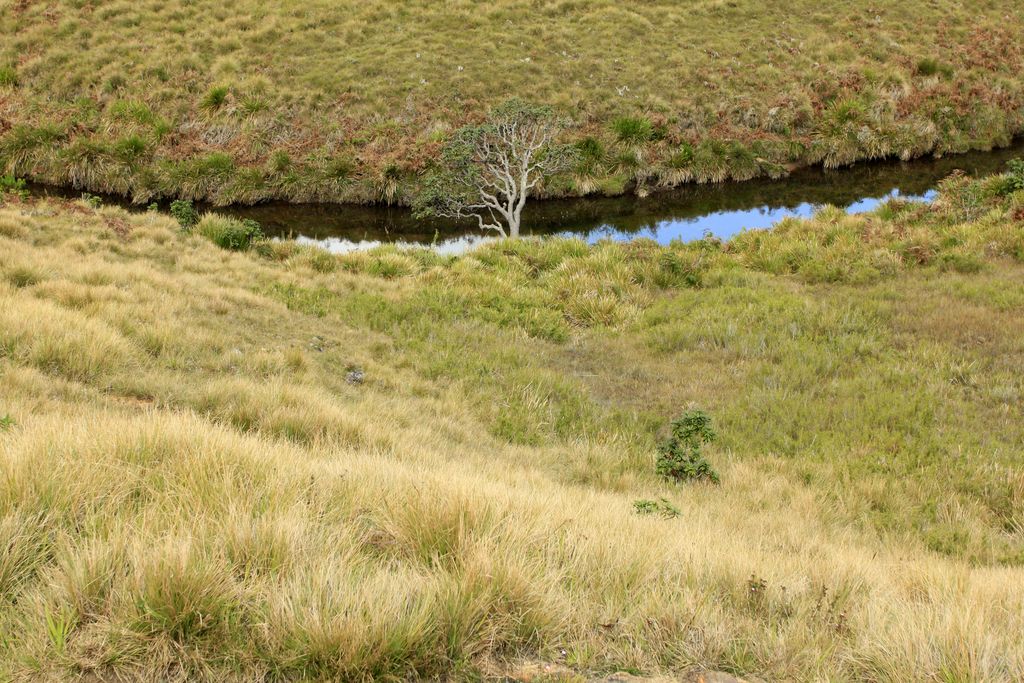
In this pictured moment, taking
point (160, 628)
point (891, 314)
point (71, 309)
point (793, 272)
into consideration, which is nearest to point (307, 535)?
point (160, 628)

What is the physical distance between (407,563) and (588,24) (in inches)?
1250

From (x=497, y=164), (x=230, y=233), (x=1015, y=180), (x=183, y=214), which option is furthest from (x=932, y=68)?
(x=183, y=214)

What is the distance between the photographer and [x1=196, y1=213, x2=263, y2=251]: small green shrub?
50.9 feet

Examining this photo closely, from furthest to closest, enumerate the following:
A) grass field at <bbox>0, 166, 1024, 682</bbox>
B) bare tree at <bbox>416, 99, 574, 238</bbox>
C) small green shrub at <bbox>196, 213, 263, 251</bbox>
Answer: bare tree at <bbox>416, 99, 574, 238</bbox> < small green shrub at <bbox>196, 213, 263, 251</bbox> < grass field at <bbox>0, 166, 1024, 682</bbox>

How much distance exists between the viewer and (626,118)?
81.2ft

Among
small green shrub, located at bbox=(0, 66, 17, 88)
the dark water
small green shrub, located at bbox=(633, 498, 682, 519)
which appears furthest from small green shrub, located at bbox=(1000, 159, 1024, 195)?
small green shrub, located at bbox=(0, 66, 17, 88)

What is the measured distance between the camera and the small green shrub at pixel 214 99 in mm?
25344

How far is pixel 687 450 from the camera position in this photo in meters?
7.09

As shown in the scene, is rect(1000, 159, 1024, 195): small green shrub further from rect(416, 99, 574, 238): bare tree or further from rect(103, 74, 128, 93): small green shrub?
rect(103, 74, 128, 93): small green shrub

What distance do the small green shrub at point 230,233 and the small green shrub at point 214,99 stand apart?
447 inches

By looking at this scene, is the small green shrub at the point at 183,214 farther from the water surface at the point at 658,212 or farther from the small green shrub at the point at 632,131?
the small green shrub at the point at 632,131

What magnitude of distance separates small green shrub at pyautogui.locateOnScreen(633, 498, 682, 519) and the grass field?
8 centimetres

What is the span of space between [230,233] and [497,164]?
898 centimetres

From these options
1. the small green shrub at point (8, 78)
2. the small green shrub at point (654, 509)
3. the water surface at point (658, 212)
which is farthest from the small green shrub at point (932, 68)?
the small green shrub at point (8, 78)
